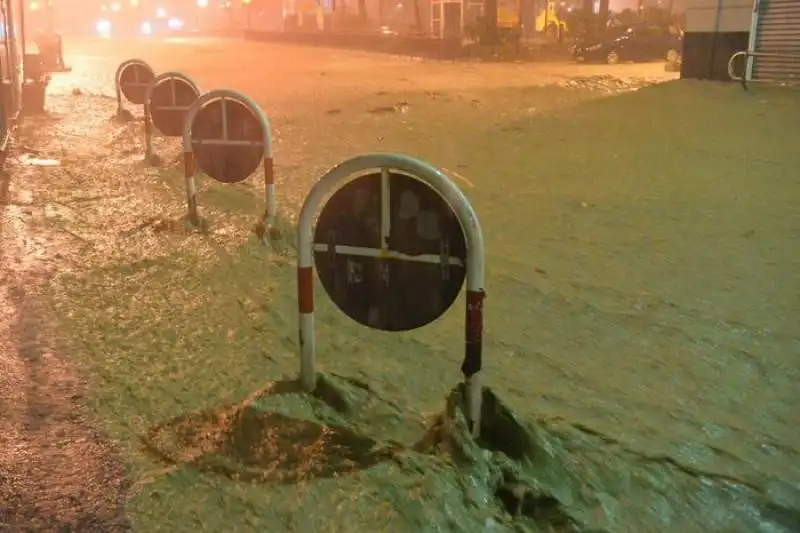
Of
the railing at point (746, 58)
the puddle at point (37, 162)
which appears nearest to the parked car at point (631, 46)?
the railing at point (746, 58)

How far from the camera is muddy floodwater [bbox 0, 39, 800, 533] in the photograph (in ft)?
10.3

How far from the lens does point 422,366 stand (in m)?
4.51

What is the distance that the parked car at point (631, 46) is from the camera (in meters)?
27.8

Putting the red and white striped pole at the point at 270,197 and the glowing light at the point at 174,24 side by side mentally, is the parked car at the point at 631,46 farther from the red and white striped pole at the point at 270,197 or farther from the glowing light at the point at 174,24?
the glowing light at the point at 174,24

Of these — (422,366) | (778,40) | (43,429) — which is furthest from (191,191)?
(778,40)

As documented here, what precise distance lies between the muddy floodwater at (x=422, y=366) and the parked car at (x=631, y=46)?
62.7ft

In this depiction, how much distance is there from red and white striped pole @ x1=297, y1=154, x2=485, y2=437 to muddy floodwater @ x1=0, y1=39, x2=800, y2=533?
0.40 ft

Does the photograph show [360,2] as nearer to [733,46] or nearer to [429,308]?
[733,46]

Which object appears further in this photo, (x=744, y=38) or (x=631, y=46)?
(x=631, y=46)

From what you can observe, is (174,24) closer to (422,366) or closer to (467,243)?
(422,366)

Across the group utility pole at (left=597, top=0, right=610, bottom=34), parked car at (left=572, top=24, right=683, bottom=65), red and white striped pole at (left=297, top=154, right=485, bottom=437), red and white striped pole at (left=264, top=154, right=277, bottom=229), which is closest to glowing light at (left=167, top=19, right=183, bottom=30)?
utility pole at (left=597, top=0, right=610, bottom=34)

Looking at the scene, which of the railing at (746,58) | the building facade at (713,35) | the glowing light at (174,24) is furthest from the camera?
the glowing light at (174,24)

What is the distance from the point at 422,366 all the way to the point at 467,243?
142 cm

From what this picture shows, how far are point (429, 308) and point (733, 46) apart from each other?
16219mm
